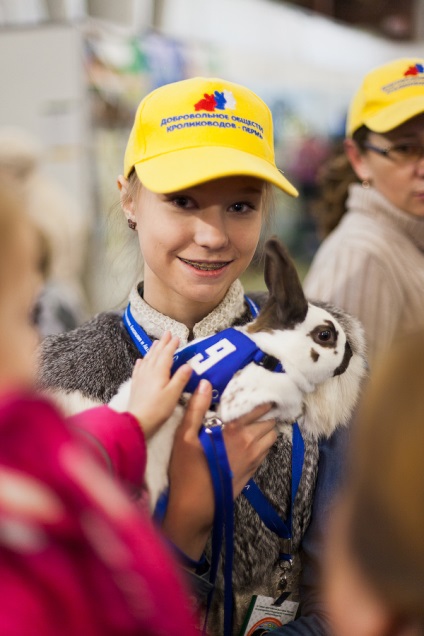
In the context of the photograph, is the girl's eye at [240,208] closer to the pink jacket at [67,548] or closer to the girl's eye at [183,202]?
the girl's eye at [183,202]

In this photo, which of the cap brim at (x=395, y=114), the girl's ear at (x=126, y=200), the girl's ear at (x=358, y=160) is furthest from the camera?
the girl's ear at (x=358, y=160)

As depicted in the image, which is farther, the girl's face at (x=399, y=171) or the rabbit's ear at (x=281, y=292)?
the girl's face at (x=399, y=171)

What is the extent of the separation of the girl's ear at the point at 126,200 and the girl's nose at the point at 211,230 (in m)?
0.17

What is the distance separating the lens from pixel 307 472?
110 centimetres

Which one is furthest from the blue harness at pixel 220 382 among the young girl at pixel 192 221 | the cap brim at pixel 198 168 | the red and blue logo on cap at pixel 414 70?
the red and blue logo on cap at pixel 414 70

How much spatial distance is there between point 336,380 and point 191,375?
0.72 ft

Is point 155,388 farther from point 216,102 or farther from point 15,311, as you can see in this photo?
Result: point 216,102

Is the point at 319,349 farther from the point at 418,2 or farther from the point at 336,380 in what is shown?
the point at 418,2

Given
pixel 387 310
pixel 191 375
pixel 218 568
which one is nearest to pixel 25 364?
pixel 191 375

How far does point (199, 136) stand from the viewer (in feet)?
3.56

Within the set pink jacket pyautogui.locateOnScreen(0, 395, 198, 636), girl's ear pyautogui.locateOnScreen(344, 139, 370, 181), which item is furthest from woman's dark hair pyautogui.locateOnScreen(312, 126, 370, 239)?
pink jacket pyautogui.locateOnScreen(0, 395, 198, 636)

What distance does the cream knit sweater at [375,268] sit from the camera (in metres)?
1.78

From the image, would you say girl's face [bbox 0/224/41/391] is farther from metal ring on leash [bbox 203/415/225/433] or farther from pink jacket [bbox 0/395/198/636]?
metal ring on leash [bbox 203/415/225/433]

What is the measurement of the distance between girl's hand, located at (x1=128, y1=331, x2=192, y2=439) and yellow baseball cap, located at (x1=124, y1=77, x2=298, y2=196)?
26 cm
